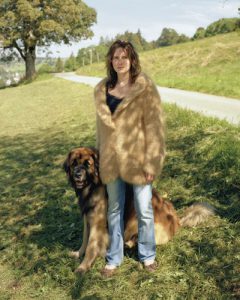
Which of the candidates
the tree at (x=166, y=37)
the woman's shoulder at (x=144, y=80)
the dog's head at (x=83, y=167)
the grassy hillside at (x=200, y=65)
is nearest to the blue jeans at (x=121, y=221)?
the dog's head at (x=83, y=167)

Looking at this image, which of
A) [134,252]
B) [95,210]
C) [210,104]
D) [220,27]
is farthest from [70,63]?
[95,210]

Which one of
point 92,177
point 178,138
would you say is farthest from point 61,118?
point 92,177

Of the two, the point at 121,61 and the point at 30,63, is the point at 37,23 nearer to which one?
the point at 30,63

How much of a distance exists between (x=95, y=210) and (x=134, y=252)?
2.52 feet

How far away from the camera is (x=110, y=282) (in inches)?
171

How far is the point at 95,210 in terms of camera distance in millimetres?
4492

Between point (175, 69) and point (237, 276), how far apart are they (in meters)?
25.8

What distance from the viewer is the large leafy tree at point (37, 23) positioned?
136 ft

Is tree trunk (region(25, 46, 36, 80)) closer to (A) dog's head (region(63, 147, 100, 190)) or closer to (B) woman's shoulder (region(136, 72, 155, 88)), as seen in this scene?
(A) dog's head (region(63, 147, 100, 190))

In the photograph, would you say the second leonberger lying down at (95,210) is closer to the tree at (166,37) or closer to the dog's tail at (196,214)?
the dog's tail at (196,214)

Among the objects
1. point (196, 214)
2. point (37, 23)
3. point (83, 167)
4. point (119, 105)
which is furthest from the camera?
point (37, 23)

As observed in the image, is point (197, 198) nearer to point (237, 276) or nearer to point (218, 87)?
point (237, 276)

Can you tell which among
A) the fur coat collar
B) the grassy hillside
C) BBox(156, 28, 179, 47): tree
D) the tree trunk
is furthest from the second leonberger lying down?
BBox(156, 28, 179, 47): tree

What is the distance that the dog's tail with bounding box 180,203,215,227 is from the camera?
16.9 ft
